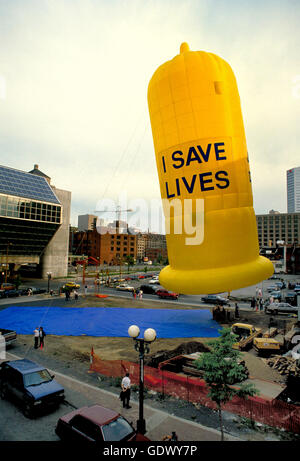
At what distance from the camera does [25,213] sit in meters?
49.6

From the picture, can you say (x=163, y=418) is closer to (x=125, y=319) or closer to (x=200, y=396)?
(x=200, y=396)

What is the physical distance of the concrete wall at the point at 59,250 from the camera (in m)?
63.5

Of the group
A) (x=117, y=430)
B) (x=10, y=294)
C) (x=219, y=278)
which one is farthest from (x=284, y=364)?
(x=10, y=294)

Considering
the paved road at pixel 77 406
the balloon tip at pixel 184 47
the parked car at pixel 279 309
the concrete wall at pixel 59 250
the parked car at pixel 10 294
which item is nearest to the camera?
the balloon tip at pixel 184 47

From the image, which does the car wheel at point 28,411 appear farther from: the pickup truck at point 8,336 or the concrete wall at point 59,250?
the concrete wall at point 59,250

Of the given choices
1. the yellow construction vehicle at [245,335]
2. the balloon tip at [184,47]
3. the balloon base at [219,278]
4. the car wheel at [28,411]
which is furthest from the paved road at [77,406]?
the balloon tip at [184,47]

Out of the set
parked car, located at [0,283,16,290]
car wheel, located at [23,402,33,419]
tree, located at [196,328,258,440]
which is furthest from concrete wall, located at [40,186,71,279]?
tree, located at [196,328,258,440]

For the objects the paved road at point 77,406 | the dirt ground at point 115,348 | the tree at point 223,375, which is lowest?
the dirt ground at point 115,348

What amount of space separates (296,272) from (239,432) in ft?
258

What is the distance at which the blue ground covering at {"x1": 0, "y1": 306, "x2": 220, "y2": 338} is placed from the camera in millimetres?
20141

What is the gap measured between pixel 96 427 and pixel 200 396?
4719 millimetres

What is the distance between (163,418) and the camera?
9.21 metres

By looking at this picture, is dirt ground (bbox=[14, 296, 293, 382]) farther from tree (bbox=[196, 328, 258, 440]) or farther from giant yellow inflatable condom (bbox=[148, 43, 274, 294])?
giant yellow inflatable condom (bbox=[148, 43, 274, 294])

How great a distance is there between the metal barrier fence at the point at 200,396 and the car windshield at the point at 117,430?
3253mm
